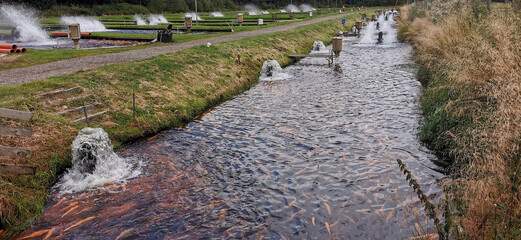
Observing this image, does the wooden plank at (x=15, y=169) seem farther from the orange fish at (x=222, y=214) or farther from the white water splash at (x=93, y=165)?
the orange fish at (x=222, y=214)

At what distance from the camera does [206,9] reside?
83.1m

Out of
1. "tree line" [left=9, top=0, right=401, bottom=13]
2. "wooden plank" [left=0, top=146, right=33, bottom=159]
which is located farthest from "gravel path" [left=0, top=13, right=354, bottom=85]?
"tree line" [left=9, top=0, right=401, bottom=13]

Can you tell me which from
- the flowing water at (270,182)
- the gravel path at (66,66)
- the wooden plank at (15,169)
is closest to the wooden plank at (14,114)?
the wooden plank at (15,169)

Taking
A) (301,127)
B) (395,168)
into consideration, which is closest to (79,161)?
(301,127)

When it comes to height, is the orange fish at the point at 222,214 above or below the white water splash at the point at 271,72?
below

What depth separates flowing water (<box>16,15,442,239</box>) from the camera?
6.57 metres

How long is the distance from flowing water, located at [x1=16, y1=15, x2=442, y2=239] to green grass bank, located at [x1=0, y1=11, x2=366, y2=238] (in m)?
0.46

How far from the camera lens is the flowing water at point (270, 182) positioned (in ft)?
21.6

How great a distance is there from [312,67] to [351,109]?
9.48 meters

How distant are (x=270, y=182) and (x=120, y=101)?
19.7ft

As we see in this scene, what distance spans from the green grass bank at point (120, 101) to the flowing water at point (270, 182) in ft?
1.52

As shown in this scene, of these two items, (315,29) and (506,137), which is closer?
(506,137)

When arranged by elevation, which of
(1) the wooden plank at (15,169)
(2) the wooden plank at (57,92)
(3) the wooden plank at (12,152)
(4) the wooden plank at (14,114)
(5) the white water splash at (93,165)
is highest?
(4) the wooden plank at (14,114)

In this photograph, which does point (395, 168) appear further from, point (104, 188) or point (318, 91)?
point (318, 91)
